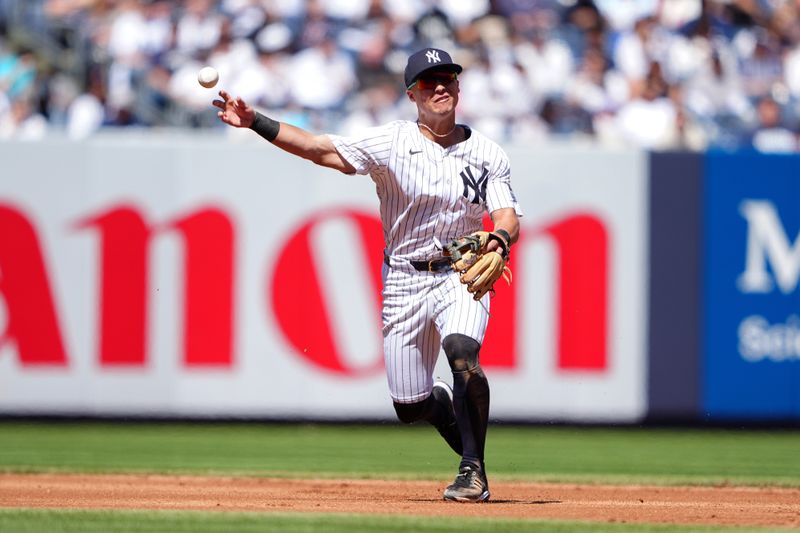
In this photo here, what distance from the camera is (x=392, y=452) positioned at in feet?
33.8

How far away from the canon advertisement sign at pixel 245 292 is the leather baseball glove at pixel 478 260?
5.04 metres

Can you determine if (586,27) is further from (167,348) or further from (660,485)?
(660,485)

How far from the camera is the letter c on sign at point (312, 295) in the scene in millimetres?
11750

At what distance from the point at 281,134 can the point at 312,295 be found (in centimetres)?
521

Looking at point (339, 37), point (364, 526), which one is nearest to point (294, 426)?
point (339, 37)

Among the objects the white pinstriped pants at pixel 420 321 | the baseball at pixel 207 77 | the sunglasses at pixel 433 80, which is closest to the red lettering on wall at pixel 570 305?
the white pinstriped pants at pixel 420 321

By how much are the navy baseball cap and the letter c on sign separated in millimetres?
4990

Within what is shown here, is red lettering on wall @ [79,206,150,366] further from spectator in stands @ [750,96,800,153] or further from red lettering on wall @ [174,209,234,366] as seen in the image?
spectator in stands @ [750,96,800,153]

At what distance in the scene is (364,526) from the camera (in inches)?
228

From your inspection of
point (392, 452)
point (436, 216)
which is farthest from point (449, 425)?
point (392, 452)

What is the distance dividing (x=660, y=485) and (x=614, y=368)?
350 cm

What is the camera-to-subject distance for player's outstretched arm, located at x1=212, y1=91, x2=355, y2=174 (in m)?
6.66

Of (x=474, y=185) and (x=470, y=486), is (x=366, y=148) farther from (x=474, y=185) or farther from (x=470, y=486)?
(x=470, y=486)

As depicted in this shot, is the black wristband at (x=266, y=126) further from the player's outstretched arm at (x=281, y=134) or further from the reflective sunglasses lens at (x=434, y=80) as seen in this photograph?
the reflective sunglasses lens at (x=434, y=80)
